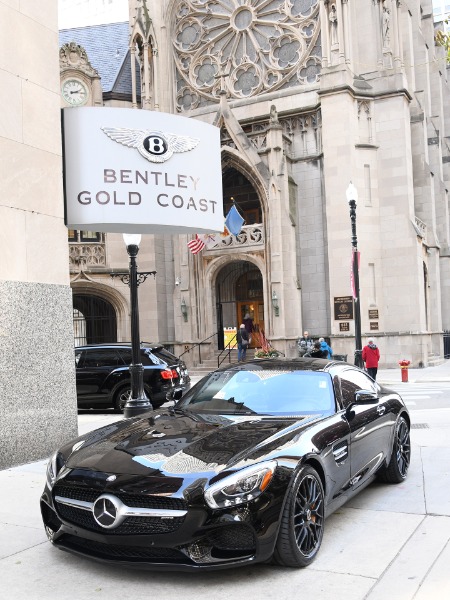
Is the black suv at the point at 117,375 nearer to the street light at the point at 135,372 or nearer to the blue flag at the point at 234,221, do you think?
the street light at the point at 135,372

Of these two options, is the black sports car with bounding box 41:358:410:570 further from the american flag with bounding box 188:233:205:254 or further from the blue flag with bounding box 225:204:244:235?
the blue flag with bounding box 225:204:244:235

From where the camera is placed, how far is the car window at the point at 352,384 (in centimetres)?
611

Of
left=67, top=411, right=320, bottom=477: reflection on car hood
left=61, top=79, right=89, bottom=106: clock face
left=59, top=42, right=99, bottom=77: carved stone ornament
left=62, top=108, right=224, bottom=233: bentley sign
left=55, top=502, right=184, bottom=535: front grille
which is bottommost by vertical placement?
left=55, top=502, right=184, bottom=535: front grille

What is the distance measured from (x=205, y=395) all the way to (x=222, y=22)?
2759 centimetres

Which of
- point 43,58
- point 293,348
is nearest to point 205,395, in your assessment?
point 43,58

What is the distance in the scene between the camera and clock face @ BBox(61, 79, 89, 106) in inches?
1193

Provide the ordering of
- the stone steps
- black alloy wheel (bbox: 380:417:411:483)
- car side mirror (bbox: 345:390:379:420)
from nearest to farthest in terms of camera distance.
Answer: car side mirror (bbox: 345:390:379:420), black alloy wheel (bbox: 380:417:411:483), the stone steps

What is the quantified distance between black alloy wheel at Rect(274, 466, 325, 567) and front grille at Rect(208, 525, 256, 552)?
0.26 meters

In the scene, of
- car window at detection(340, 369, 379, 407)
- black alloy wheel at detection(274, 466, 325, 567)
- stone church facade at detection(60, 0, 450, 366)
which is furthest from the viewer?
stone church facade at detection(60, 0, 450, 366)

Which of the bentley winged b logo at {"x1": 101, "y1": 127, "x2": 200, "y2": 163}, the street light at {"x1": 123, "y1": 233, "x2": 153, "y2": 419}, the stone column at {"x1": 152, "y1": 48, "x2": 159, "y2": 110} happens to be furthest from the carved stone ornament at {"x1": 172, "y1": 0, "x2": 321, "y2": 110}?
the bentley winged b logo at {"x1": 101, "y1": 127, "x2": 200, "y2": 163}

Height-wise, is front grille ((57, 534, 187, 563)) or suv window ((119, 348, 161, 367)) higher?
suv window ((119, 348, 161, 367))

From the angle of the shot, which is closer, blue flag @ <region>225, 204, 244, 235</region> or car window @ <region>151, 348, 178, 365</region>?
car window @ <region>151, 348, 178, 365</region>

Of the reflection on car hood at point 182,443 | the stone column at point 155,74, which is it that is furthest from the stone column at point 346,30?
the reflection on car hood at point 182,443

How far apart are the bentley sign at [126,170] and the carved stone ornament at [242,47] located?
19.1m
